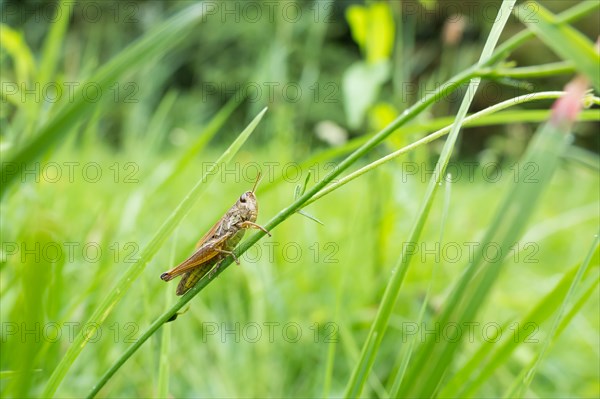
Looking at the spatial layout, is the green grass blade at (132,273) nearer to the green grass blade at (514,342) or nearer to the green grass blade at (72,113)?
the green grass blade at (72,113)

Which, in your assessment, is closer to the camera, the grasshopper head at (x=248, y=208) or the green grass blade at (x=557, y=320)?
the green grass blade at (x=557, y=320)

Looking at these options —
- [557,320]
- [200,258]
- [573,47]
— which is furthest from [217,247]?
[573,47]

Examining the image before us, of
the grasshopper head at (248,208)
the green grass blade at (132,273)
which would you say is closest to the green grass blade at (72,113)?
the green grass blade at (132,273)

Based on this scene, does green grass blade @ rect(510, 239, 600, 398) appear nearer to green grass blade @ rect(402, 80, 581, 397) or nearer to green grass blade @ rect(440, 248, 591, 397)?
green grass blade @ rect(440, 248, 591, 397)

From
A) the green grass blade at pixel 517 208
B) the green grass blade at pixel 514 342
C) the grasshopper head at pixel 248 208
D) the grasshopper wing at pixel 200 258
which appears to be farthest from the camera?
the grasshopper head at pixel 248 208

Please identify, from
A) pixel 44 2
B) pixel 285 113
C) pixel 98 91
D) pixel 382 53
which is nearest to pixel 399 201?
pixel 382 53

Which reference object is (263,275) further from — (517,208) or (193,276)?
(517,208)

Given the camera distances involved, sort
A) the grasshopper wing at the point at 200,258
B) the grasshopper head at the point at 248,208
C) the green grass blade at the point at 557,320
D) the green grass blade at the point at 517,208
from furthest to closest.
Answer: the grasshopper head at the point at 248,208 < the grasshopper wing at the point at 200,258 < the green grass blade at the point at 557,320 < the green grass blade at the point at 517,208
